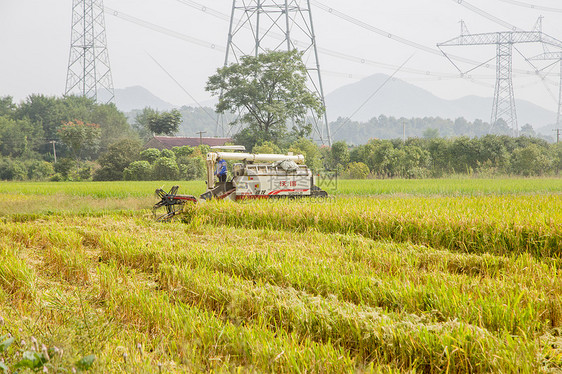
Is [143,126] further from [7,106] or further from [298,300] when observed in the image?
[298,300]

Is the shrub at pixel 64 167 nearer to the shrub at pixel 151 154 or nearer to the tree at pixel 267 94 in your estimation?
the shrub at pixel 151 154

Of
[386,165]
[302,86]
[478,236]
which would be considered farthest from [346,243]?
[302,86]

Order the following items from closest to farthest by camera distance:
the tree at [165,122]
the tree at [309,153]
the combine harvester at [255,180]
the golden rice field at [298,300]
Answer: the golden rice field at [298,300] < the combine harvester at [255,180] < the tree at [309,153] < the tree at [165,122]

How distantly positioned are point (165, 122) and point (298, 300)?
131 ft

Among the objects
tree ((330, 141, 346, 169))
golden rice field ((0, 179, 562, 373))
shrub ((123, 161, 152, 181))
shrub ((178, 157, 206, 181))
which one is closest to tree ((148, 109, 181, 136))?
shrub ((123, 161, 152, 181))

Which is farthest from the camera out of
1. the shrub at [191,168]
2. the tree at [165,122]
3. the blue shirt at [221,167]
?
the tree at [165,122]

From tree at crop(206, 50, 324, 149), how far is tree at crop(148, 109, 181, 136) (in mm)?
8029

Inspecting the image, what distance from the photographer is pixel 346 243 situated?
554 centimetres

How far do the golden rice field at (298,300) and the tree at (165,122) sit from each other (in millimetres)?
35133

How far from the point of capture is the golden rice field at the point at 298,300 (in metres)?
2.27

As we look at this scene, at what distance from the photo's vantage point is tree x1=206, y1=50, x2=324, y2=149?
33031 millimetres

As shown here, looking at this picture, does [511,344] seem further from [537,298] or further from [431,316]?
[537,298]

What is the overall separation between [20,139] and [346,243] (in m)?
42.4

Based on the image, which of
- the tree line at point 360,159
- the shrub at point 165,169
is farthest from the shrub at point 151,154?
the shrub at point 165,169
